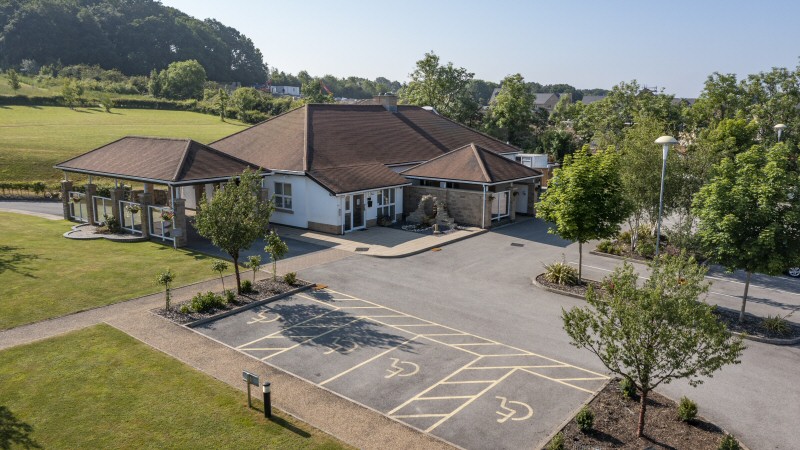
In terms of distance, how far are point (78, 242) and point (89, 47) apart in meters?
120

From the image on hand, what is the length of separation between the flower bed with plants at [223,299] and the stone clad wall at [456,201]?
15.6m

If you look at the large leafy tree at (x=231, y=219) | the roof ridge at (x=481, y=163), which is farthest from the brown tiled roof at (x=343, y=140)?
the large leafy tree at (x=231, y=219)

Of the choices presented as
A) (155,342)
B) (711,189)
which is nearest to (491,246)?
(711,189)

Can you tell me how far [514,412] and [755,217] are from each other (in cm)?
1192

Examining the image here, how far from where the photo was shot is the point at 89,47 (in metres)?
127

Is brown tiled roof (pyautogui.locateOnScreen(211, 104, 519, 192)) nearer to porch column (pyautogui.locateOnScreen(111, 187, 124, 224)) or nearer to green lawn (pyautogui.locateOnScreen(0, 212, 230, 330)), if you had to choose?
porch column (pyautogui.locateOnScreen(111, 187, 124, 224))

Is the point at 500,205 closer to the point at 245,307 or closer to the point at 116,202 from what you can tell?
the point at 245,307

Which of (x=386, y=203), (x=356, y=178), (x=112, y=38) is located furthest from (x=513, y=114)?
(x=112, y=38)

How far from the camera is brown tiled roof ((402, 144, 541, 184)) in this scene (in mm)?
35281

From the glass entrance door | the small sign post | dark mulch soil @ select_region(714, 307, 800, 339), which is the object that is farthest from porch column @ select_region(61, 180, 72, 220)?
dark mulch soil @ select_region(714, 307, 800, 339)

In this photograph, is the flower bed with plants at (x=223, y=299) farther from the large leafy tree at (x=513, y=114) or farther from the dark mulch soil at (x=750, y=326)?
the large leafy tree at (x=513, y=114)

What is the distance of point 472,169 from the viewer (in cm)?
3600

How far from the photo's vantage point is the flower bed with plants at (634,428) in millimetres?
12352

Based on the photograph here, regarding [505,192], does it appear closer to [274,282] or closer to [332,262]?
[332,262]
